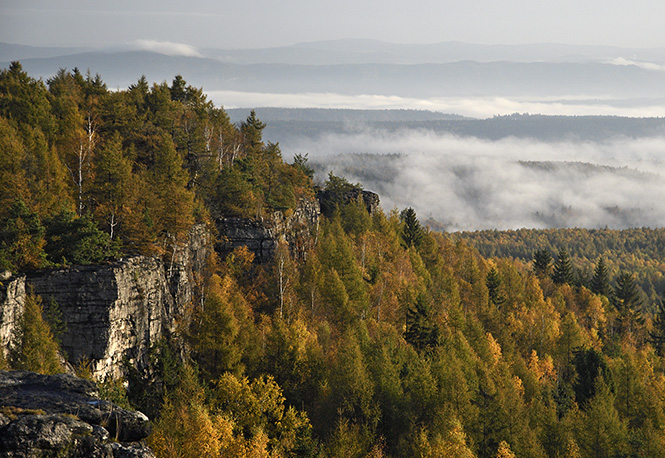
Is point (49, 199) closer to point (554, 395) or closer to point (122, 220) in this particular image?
point (122, 220)

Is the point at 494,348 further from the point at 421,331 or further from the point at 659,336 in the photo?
the point at 659,336

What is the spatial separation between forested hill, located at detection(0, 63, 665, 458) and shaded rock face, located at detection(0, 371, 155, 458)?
13.1 meters

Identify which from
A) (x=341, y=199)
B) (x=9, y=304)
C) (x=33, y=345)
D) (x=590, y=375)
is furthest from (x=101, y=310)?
(x=341, y=199)

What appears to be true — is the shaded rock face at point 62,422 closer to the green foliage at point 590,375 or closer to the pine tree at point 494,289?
the green foliage at point 590,375

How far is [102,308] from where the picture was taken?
4397 cm

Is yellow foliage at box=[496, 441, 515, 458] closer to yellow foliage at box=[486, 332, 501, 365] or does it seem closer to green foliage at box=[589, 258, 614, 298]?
yellow foliage at box=[486, 332, 501, 365]

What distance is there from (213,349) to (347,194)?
5532 cm

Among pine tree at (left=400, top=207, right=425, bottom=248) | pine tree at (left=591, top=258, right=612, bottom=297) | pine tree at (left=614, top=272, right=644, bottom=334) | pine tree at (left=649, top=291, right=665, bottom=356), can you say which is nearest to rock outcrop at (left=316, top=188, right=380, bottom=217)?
pine tree at (left=400, top=207, right=425, bottom=248)

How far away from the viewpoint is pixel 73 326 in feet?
142

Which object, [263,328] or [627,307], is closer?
[263,328]

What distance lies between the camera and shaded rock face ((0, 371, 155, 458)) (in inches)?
746

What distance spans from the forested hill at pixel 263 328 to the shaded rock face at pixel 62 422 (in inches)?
514

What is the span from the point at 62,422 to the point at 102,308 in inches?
1008

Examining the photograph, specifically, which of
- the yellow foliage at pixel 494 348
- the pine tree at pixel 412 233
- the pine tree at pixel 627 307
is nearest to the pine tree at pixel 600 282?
the pine tree at pixel 627 307
